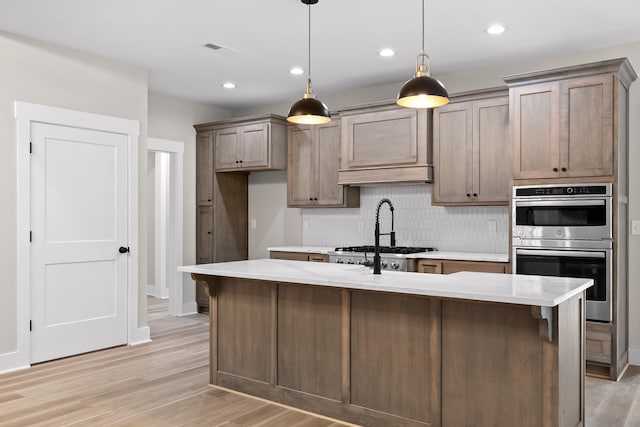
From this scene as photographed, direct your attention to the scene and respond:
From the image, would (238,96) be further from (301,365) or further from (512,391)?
(512,391)

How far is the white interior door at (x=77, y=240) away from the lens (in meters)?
4.38

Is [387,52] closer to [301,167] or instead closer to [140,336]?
[301,167]

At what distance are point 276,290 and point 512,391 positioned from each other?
1.53 metres

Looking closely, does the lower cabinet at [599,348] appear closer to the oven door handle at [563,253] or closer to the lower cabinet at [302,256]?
the oven door handle at [563,253]

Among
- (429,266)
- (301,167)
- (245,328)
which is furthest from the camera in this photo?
(301,167)

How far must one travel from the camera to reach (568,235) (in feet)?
13.5

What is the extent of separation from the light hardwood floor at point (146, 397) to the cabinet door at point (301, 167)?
219cm

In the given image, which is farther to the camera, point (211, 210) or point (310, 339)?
point (211, 210)

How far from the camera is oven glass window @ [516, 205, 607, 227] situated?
A: 13.1ft

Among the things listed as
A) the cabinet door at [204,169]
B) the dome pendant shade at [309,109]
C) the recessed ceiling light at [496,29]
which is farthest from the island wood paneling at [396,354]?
the cabinet door at [204,169]

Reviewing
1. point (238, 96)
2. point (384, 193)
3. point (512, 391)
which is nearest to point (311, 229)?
point (384, 193)

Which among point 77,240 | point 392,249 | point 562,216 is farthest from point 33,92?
point 562,216

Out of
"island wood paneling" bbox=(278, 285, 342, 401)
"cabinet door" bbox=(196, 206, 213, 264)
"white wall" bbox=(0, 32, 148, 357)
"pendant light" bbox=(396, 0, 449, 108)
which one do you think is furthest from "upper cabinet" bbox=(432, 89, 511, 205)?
"white wall" bbox=(0, 32, 148, 357)

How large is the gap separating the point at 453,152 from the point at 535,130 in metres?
0.86
